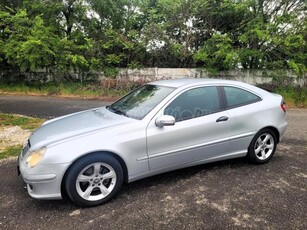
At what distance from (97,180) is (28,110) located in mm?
7021

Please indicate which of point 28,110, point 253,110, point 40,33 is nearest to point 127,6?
point 40,33

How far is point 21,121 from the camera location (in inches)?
289

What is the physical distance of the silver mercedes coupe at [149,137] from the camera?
3.04 metres

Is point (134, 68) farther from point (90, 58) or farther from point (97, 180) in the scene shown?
point (97, 180)

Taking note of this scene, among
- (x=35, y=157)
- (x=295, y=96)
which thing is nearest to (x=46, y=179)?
(x=35, y=157)

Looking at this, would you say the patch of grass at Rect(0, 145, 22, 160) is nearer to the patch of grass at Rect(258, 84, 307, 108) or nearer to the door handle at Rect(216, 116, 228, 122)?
the door handle at Rect(216, 116, 228, 122)

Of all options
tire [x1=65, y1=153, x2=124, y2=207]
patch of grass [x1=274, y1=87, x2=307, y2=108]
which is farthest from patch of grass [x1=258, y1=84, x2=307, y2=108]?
tire [x1=65, y1=153, x2=124, y2=207]

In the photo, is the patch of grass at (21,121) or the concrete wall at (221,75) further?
the concrete wall at (221,75)

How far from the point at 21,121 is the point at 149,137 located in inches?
210

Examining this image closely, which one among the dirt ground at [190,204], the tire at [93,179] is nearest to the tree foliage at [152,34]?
the dirt ground at [190,204]

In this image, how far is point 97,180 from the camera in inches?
126

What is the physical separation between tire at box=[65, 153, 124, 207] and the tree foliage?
9375mm

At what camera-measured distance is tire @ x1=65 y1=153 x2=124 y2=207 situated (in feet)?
9.98

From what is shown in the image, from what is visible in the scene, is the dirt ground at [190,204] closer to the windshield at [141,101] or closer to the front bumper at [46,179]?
the front bumper at [46,179]
